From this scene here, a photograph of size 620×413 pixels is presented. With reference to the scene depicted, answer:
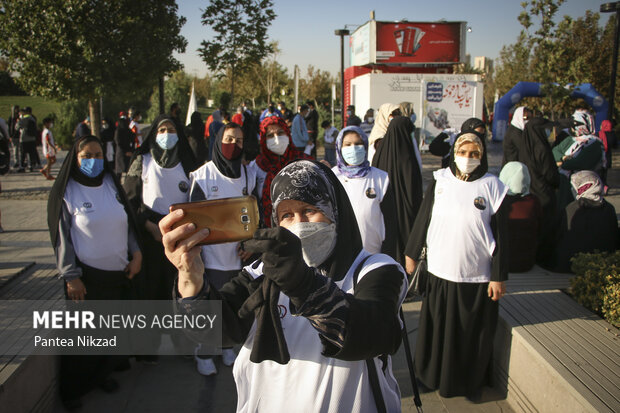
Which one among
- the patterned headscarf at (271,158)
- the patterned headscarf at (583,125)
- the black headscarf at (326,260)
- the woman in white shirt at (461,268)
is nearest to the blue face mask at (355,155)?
the patterned headscarf at (271,158)

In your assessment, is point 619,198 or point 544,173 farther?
point 619,198

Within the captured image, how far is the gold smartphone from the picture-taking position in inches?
56.1

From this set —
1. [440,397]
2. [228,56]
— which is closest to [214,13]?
[228,56]

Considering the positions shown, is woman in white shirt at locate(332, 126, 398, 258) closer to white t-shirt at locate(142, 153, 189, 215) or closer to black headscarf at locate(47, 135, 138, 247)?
white t-shirt at locate(142, 153, 189, 215)

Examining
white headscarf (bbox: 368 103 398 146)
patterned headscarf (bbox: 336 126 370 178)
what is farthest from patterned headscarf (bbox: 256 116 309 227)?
white headscarf (bbox: 368 103 398 146)

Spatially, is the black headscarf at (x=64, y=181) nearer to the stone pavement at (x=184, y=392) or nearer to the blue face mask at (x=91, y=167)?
the blue face mask at (x=91, y=167)

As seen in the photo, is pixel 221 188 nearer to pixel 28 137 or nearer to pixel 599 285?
pixel 599 285

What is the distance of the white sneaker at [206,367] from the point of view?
4.14 m

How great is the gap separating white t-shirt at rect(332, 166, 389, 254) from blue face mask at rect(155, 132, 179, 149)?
5.58 feet

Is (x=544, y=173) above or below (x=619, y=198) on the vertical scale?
above

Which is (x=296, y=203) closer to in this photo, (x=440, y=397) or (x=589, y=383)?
(x=589, y=383)

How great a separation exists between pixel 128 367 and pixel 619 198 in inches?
442

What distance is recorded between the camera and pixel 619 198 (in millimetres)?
10883

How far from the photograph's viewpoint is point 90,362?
12.3 feet
